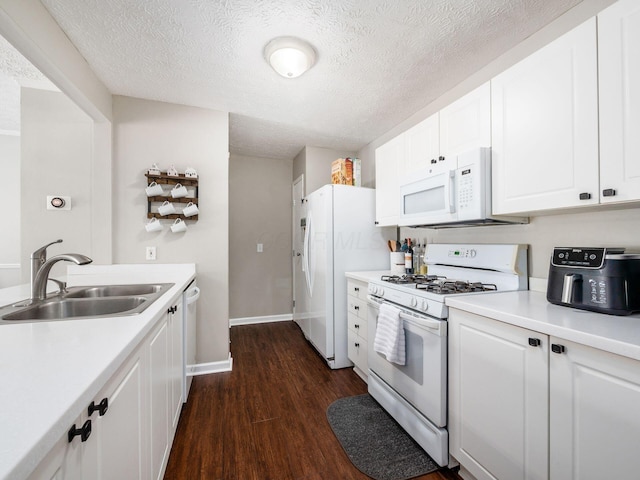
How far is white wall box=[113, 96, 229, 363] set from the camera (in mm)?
2410

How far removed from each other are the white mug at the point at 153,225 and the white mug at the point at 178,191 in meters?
0.26

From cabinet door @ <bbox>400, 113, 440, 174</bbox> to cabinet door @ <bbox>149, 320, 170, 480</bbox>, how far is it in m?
1.89

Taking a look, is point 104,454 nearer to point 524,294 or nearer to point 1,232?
point 524,294

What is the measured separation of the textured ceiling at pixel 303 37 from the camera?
149 cm

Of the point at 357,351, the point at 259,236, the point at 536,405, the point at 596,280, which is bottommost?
the point at 357,351

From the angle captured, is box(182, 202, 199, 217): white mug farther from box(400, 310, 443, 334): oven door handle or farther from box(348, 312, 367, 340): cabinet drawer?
box(400, 310, 443, 334): oven door handle

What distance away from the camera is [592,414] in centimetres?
93

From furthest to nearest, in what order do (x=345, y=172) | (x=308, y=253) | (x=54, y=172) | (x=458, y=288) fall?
(x=308, y=253) → (x=345, y=172) → (x=54, y=172) → (x=458, y=288)

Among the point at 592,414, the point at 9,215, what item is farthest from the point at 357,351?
the point at 9,215

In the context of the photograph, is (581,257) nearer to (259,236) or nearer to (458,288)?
(458,288)

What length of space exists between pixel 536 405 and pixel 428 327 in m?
0.54

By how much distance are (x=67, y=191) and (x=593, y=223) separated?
11.6 feet

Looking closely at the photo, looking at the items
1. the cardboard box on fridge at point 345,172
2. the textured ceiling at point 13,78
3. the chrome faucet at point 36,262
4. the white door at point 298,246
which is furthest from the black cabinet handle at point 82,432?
the white door at point 298,246

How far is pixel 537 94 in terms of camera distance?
1.38 metres
